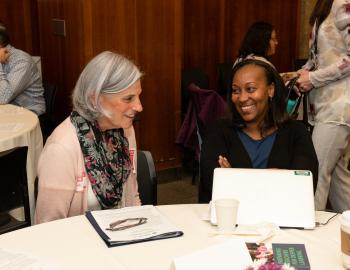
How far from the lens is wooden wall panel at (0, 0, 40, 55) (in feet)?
16.5

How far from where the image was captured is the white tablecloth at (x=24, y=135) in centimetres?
296

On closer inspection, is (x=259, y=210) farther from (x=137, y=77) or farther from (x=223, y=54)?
(x=223, y=54)

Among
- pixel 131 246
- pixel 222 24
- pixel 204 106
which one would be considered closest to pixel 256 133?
pixel 131 246

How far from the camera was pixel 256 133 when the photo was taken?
245 centimetres

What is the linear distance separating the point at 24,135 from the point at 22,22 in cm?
244

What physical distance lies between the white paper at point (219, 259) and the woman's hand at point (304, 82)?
1713 mm

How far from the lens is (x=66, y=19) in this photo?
4.17 metres

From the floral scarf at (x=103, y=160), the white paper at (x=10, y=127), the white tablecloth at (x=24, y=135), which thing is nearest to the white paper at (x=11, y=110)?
the white tablecloth at (x=24, y=135)

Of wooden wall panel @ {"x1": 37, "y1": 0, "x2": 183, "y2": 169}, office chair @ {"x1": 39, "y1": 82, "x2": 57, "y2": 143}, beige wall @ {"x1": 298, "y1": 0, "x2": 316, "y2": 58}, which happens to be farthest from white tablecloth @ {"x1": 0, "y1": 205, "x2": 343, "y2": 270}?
beige wall @ {"x1": 298, "y1": 0, "x2": 316, "y2": 58}

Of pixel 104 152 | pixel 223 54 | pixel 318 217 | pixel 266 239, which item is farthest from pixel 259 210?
pixel 223 54

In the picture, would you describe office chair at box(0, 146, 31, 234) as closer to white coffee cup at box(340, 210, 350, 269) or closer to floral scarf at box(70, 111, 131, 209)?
floral scarf at box(70, 111, 131, 209)

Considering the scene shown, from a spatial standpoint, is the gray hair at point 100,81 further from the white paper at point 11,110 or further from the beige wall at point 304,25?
the beige wall at point 304,25

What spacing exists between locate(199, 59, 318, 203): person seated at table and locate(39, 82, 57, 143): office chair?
2.27 metres

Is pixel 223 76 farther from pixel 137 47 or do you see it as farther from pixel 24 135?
pixel 24 135
